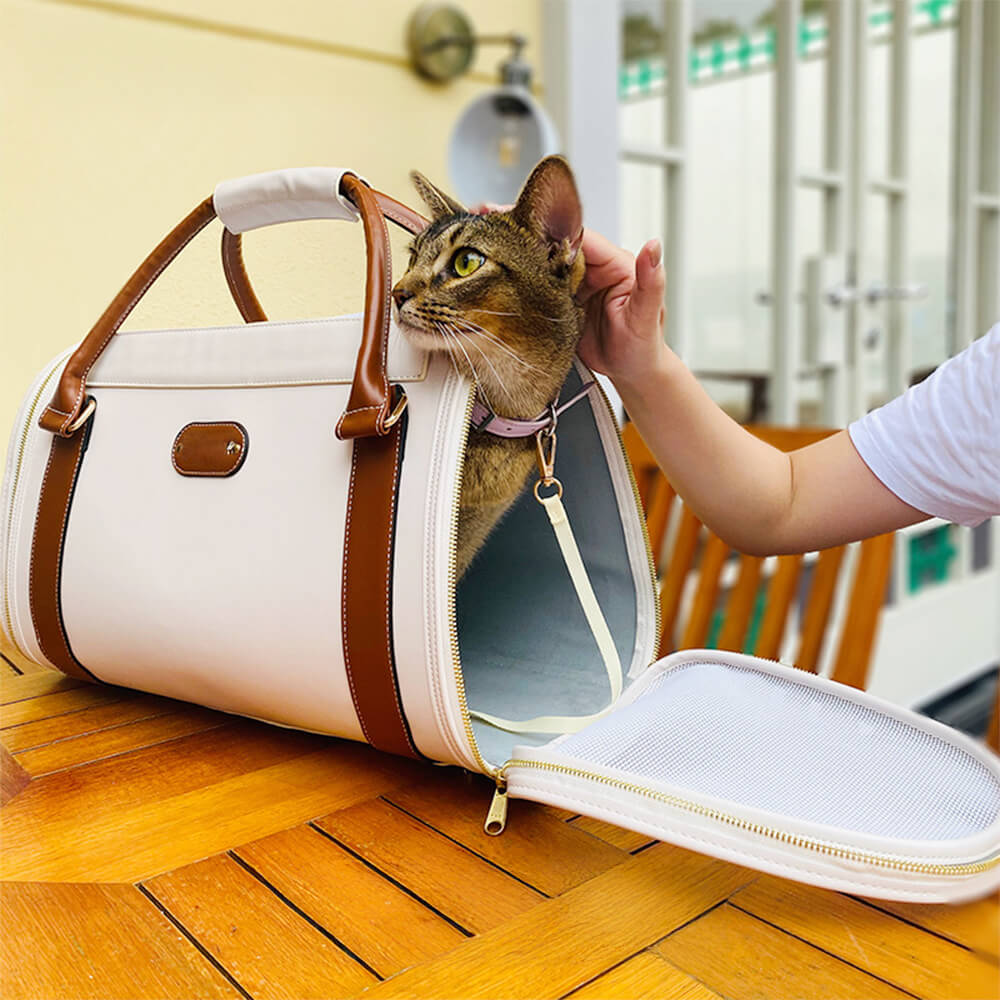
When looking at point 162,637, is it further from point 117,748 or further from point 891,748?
point 891,748

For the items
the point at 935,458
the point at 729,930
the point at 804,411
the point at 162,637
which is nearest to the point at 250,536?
the point at 162,637

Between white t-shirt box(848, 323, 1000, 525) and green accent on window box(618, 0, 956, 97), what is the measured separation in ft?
4.29

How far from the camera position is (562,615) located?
0.63 m

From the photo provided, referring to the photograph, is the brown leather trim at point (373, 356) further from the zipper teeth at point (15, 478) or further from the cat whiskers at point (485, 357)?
the zipper teeth at point (15, 478)

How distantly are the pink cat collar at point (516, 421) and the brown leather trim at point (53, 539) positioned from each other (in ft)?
0.85

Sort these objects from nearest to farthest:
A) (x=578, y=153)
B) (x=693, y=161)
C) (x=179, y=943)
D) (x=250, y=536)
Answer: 1. (x=179, y=943)
2. (x=250, y=536)
3. (x=578, y=153)
4. (x=693, y=161)

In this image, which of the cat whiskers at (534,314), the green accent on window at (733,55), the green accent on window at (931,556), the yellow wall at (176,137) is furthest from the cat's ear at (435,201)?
the green accent on window at (931,556)

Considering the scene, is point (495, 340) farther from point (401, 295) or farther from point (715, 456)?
point (715, 456)

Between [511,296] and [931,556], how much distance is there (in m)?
2.54

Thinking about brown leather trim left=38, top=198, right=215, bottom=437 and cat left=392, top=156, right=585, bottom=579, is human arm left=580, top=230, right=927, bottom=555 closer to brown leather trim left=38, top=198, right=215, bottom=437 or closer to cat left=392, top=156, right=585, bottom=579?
cat left=392, top=156, right=585, bottom=579

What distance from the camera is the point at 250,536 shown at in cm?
52

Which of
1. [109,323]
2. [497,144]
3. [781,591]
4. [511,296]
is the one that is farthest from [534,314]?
[497,144]

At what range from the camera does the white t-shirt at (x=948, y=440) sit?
0.64 meters

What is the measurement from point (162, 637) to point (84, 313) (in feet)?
0.87
